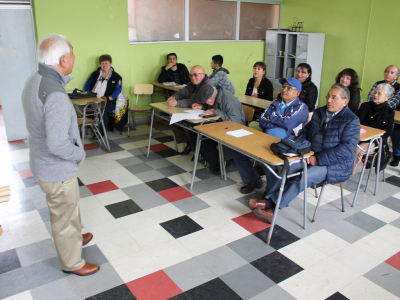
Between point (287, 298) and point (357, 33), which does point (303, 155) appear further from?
point (357, 33)

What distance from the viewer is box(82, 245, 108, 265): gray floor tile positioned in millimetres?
2500

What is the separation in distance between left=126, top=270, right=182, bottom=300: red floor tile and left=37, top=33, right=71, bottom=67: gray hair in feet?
4.94

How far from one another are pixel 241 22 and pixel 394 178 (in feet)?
15.9

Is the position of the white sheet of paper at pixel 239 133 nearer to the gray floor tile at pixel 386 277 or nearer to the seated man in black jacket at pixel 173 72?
the gray floor tile at pixel 386 277

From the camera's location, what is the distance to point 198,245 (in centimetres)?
270

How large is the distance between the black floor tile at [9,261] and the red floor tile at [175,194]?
4.75 feet

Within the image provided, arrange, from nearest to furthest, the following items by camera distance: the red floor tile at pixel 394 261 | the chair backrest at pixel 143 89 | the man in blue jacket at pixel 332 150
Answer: the red floor tile at pixel 394 261, the man in blue jacket at pixel 332 150, the chair backrest at pixel 143 89

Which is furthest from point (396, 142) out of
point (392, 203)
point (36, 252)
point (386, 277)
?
point (36, 252)

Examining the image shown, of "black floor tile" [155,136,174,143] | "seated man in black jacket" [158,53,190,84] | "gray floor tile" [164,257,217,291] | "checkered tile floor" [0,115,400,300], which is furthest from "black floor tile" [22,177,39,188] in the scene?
"seated man in black jacket" [158,53,190,84]

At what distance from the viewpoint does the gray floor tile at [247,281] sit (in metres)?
2.22

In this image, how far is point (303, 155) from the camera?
8.66 feet

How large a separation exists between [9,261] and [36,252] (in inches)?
7.3

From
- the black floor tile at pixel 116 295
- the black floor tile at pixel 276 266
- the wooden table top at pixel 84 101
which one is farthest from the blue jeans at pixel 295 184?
the wooden table top at pixel 84 101

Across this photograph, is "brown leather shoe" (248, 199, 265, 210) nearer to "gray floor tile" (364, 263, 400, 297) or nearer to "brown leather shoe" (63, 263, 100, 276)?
"gray floor tile" (364, 263, 400, 297)
